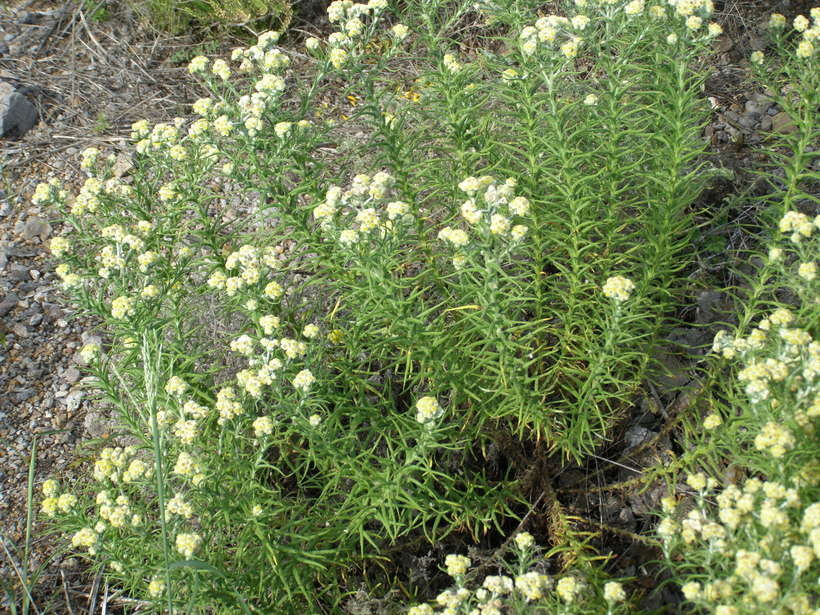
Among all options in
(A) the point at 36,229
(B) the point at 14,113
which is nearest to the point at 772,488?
(A) the point at 36,229

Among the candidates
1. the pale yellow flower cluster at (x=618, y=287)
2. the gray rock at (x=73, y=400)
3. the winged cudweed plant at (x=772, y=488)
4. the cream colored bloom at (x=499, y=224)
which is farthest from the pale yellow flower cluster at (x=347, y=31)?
the gray rock at (x=73, y=400)

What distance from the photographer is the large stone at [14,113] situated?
5332mm

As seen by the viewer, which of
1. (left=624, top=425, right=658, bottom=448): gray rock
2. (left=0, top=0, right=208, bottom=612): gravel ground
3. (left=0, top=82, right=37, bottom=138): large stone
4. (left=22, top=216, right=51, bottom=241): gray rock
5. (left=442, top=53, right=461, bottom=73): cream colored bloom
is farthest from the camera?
A: (left=0, top=82, right=37, bottom=138): large stone

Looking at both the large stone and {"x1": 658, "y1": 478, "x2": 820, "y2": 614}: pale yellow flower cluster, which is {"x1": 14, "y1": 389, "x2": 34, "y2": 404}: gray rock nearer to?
the large stone

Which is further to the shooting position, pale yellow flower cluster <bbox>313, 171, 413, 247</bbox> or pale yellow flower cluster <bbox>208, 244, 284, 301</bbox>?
pale yellow flower cluster <bbox>208, 244, 284, 301</bbox>

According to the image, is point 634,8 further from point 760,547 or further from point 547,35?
point 760,547

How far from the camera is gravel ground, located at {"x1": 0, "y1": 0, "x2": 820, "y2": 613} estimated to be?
12.2ft

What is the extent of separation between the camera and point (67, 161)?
17.2 ft

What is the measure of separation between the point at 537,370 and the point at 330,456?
1.09 metres

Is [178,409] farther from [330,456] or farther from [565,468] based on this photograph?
[565,468]

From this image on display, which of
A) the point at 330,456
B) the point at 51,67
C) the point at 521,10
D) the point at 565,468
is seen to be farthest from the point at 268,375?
the point at 51,67

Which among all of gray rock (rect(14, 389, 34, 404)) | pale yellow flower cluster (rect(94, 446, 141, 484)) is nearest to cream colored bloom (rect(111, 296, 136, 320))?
pale yellow flower cluster (rect(94, 446, 141, 484))

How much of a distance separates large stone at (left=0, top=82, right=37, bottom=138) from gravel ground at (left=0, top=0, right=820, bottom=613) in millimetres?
87

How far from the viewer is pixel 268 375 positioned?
261 cm
